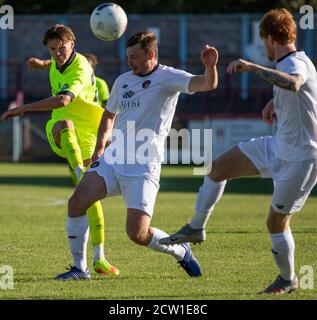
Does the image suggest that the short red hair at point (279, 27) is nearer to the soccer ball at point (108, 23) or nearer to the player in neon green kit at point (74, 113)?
the player in neon green kit at point (74, 113)

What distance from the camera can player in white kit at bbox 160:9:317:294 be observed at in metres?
7.70

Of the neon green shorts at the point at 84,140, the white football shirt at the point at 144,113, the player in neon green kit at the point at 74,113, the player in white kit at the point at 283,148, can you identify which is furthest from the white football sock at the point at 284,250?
the neon green shorts at the point at 84,140

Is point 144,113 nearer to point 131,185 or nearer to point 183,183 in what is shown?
point 131,185

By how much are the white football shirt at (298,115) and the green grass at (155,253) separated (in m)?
1.14

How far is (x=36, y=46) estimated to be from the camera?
36.8 metres

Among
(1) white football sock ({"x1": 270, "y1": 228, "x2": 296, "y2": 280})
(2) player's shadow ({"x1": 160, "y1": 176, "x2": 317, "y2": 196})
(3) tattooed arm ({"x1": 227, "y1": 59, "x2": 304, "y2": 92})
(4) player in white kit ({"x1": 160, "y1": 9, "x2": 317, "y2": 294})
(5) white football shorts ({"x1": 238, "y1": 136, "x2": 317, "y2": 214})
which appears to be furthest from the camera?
(2) player's shadow ({"x1": 160, "y1": 176, "x2": 317, "y2": 196})

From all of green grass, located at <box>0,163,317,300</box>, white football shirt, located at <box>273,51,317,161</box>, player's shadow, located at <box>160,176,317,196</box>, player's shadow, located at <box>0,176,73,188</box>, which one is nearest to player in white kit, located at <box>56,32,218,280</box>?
green grass, located at <box>0,163,317,300</box>

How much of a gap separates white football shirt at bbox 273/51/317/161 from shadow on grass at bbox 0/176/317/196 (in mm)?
11732

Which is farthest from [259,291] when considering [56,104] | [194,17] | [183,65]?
[194,17]

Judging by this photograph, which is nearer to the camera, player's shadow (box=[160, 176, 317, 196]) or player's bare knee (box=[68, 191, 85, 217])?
player's bare knee (box=[68, 191, 85, 217])

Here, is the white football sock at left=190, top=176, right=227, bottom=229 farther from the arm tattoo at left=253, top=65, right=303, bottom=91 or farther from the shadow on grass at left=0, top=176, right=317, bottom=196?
the shadow on grass at left=0, top=176, right=317, bottom=196

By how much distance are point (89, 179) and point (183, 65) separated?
24289mm

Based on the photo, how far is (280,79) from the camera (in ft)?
24.3

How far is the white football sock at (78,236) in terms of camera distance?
8.98m
